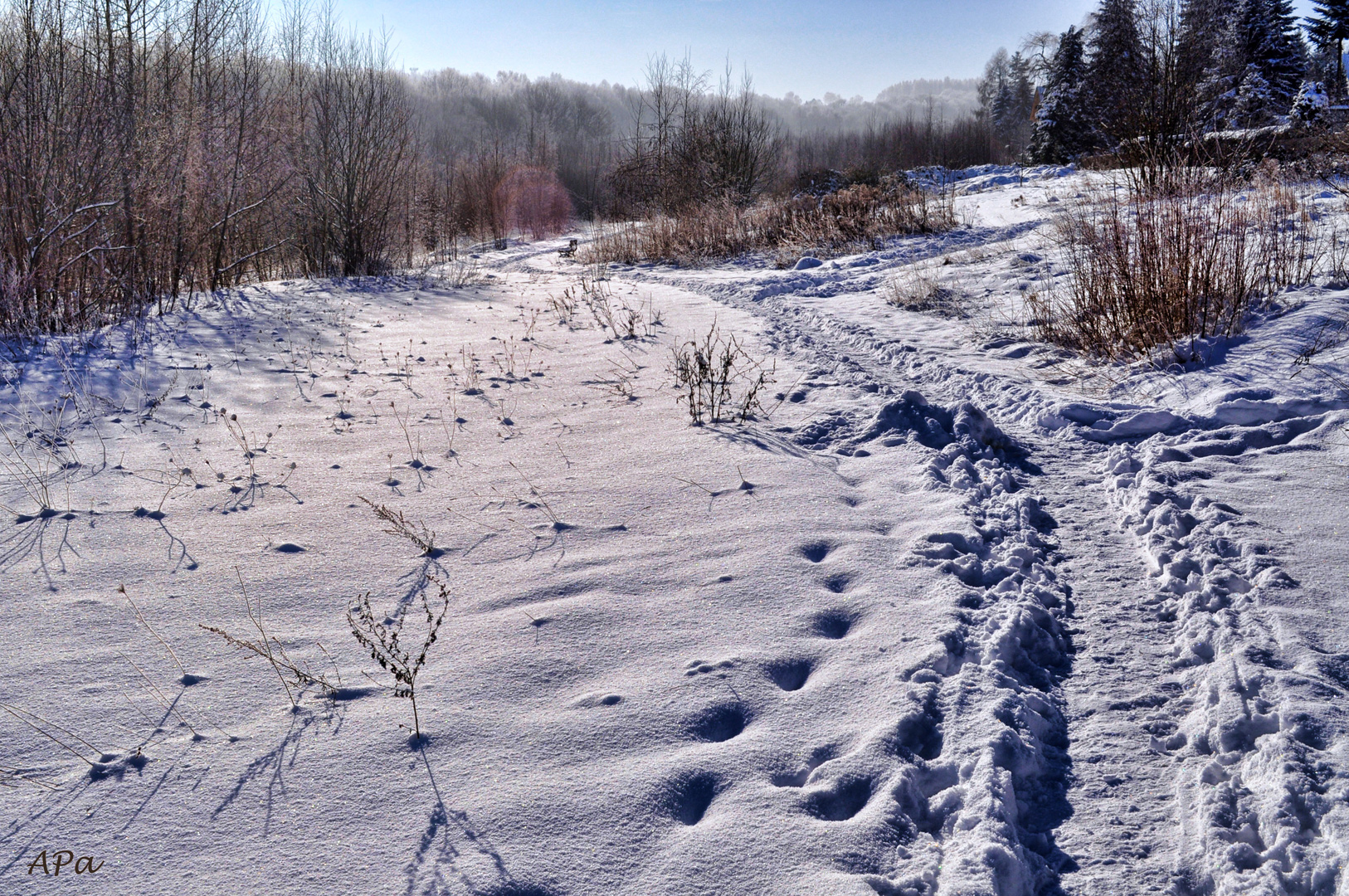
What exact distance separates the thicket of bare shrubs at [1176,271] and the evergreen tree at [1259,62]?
3.69m

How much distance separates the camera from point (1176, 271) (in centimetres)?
441

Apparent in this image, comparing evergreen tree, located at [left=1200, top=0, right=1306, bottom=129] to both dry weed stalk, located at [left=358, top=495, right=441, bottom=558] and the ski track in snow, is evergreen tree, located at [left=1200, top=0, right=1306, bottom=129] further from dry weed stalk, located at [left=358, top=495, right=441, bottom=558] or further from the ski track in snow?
dry weed stalk, located at [left=358, top=495, right=441, bottom=558]

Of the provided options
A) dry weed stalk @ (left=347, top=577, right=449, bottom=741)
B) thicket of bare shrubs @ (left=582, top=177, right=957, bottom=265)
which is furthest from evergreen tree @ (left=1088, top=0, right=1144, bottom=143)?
dry weed stalk @ (left=347, top=577, right=449, bottom=741)

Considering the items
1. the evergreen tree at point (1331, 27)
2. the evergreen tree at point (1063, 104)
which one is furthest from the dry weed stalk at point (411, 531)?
the evergreen tree at point (1331, 27)

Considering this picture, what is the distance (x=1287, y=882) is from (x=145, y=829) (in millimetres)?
2272

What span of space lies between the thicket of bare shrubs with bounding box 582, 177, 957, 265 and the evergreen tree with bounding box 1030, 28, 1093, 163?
13.1m

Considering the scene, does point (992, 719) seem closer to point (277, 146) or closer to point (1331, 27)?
point (277, 146)

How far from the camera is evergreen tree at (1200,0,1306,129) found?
29.7 feet

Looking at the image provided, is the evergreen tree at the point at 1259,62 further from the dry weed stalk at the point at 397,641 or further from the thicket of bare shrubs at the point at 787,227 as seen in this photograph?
the dry weed stalk at the point at 397,641

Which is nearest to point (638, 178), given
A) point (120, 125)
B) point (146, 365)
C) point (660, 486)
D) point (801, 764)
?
point (120, 125)

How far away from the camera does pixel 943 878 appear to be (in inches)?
58.8

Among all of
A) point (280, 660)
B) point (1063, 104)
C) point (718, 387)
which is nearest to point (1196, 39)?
point (718, 387)

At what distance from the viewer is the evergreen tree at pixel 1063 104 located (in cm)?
2482

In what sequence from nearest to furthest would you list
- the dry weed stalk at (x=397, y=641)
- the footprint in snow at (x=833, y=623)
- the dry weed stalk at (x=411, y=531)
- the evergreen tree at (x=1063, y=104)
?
the dry weed stalk at (x=397, y=641), the footprint in snow at (x=833, y=623), the dry weed stalk at (x=411, y=531), the evergreen tree at (x=1063, y=104)
